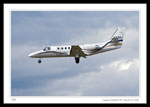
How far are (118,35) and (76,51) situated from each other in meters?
5.53

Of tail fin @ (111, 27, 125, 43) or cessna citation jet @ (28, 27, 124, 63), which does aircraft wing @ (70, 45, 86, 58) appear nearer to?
cessna citation jet @ (28, 27, 124, 63)

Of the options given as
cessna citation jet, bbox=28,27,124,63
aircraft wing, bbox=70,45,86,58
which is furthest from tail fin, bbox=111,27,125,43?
aircraft wing, bbox=70,45,86,58

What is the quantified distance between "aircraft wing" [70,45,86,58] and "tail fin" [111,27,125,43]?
3.95 metres

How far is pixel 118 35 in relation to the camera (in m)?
41.1

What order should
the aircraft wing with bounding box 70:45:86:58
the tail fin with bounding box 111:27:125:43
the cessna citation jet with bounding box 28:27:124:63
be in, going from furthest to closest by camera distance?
the tail fin with bounding box 111:27:125:43 < the cessna citation jet with bounding box 28:27:124:63 < the aircraft wing with bounding box 70:45:86:58

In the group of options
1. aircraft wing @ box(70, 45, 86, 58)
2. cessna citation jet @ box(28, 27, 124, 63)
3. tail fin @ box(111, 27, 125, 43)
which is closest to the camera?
aircraft wing @ box(70, 45, 86, 58)

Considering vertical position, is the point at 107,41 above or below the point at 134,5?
below

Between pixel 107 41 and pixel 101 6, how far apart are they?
31.5ft

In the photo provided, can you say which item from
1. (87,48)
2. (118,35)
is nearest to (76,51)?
(87,48)

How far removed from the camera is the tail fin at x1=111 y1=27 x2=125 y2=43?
40406 mm

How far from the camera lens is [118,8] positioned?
31.8 m

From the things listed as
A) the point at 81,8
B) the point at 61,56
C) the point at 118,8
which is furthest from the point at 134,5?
the point at 61,56

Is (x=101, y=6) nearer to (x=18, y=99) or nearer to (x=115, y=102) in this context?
(x=115, y=102)

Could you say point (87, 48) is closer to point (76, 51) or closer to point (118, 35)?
point (76, 51)
